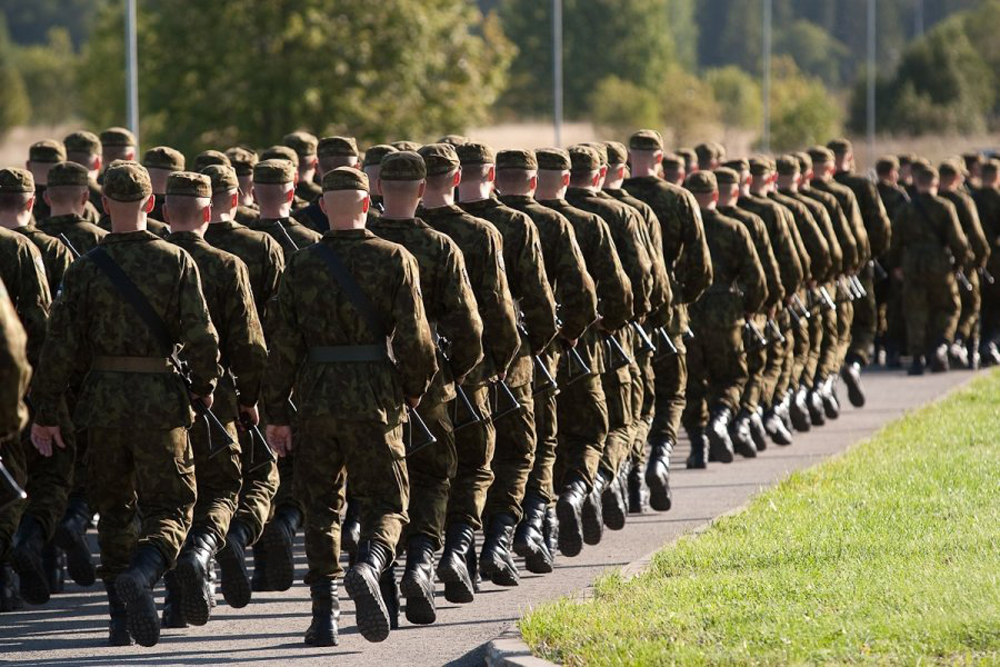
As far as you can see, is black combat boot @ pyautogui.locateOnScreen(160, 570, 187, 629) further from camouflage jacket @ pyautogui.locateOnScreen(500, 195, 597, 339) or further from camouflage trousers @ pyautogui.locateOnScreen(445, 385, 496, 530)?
camouflage jacket @ pyautogui.locateOnScreen(500, 195, 597, 339)

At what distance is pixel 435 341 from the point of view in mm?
9016

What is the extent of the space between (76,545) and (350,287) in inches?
103

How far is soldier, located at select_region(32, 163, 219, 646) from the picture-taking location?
→ 8.48 m

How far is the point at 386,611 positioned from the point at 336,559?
475mm

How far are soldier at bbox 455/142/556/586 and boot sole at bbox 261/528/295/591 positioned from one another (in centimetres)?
95

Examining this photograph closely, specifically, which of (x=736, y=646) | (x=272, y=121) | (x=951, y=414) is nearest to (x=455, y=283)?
(x=736, y=646)

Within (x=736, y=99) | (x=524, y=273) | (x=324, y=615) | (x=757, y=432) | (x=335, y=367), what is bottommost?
(x=736, y=99)

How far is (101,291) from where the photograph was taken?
27.8 feet

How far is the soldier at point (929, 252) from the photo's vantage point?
1947 centimetres

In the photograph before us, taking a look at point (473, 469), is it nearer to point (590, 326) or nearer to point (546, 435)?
point (546, 435)

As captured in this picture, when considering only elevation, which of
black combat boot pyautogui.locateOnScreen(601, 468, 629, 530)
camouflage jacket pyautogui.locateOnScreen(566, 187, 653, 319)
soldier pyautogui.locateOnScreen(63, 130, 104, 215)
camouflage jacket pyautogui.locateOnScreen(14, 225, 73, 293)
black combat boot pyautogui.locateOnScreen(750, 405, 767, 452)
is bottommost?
black combat boot pyautogui.locateOnScreen(750, 405, 767, 452)

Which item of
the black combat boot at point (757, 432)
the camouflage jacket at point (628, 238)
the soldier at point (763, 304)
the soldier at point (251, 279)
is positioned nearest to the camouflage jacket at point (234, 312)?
the soldier at point (251, 279)

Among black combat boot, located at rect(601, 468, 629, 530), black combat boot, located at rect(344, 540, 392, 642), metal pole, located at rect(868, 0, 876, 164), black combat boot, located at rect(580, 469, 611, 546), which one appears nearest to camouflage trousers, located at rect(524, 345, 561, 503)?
black combat boot, located at rect(580, 469, 611, 546)

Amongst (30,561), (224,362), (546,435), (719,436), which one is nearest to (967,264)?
(719,436)
